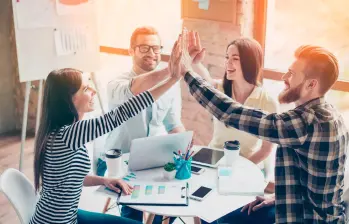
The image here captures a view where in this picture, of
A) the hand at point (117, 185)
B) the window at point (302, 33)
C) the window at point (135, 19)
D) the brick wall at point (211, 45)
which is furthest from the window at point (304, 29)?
the hand at point (117, 185)

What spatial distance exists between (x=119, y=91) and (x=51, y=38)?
103cm

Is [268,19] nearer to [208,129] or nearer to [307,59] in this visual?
[208,129]

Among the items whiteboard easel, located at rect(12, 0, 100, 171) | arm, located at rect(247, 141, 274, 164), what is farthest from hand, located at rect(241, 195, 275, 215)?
whiteboard easel, located at rect(12, 0, 100, 171)

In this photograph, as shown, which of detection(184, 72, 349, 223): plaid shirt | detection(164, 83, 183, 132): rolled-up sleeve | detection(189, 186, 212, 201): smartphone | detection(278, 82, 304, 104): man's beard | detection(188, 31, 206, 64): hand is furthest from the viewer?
detection(164, 83, 183, 132): rolled-up sleeve

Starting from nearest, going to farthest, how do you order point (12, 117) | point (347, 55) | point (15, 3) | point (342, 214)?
point (342, 214)
point (347, 55)
point (15, 3)
point (12, 117)

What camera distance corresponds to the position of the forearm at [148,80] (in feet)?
7.52

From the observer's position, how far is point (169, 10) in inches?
137

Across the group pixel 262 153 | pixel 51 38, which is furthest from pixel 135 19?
pixel 262 153

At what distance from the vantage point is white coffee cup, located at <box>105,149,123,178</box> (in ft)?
6.44

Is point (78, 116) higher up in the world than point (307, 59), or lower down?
lower down

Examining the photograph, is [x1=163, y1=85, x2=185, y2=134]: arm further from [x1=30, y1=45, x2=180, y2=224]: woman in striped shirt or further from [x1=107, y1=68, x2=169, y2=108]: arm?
[x1=30, y1=45, x2=180, y2=224]: woman in striped shirt

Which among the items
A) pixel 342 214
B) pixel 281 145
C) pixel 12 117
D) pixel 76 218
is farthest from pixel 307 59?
pixel 12 117

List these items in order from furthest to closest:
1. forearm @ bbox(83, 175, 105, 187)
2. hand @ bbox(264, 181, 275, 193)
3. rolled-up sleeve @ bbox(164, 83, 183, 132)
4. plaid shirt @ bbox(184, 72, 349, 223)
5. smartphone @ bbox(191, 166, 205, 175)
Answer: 1. hand @ bbox(264, 181, 275, 193)
2. rolled-up sleeve @ bbox(164, 83, 183, 132)
3. smartphone @ bbox(191, 166, 205, 175)
4. forearm @ bbox(83, 175, 105, 187)
5. plaid shirt @ bbox(184, 72, 349, 223)

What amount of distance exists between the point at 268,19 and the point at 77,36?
1393 millimetres
